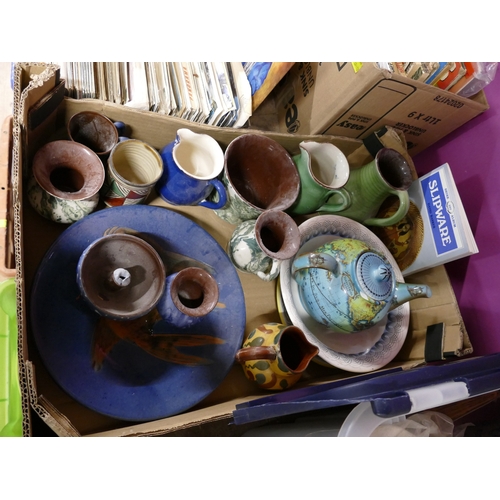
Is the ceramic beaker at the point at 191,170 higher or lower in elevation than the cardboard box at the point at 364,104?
lower

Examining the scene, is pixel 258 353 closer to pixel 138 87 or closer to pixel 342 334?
pixel 342 334

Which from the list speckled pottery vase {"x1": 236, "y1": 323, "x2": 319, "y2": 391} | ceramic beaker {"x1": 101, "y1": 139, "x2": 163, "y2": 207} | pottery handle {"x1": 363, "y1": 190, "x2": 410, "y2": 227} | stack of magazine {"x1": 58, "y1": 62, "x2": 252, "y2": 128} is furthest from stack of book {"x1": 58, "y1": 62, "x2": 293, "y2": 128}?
speckled pottery vase {"x1": 236, "y1": 323, "x2": 319, "y2": 391}

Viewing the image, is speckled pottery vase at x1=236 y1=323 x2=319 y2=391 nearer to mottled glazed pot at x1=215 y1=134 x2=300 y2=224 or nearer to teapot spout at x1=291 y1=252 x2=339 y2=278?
teapot spout at x1=291 y1=252 x2=339 y2=278

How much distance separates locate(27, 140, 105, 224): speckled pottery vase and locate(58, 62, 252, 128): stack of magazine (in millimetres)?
141

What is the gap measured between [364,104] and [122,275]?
0.65 m

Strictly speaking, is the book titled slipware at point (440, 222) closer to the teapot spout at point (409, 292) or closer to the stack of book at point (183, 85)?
the teapot spout at point (409, 292)

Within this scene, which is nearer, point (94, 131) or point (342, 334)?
point (94, 131)

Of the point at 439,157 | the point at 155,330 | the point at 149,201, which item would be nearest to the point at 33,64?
the point at 149,201

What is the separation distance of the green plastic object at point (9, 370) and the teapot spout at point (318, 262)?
0.48 metres

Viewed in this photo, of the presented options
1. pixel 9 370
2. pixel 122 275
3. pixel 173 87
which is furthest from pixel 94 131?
pixel 9 370

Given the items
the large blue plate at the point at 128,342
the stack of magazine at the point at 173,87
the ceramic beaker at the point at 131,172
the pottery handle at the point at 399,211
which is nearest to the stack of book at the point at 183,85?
the stack of magazine at the point at 173,87

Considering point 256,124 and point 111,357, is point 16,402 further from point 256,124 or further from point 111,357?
point 256,124

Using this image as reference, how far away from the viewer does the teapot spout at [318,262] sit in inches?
30.2

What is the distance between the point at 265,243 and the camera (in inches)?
32.1
